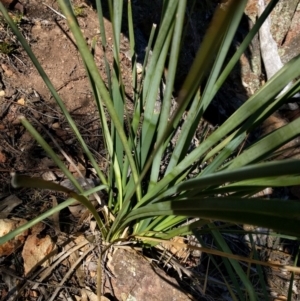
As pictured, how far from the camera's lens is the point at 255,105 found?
0.84 metres

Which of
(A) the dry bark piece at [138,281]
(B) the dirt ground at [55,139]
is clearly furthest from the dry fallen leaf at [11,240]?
(A) the dry bark piece at [138,281]

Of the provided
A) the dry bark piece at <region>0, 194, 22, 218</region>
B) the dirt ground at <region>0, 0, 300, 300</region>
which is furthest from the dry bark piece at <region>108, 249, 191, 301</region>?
the dry bark piece at <region>0, 194, 22, 218</region>

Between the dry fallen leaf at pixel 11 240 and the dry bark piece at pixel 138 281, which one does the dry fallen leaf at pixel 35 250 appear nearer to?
the dry fallen leaf at pixel 11 240

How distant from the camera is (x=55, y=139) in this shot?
1604 mm

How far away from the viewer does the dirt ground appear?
1246 millimetres

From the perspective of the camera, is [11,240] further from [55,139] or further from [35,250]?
[55,139]

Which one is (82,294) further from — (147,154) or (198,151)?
(198,151)

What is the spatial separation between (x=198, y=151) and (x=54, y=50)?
1125 mm

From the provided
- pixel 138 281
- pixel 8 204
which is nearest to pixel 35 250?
pixel 8 204

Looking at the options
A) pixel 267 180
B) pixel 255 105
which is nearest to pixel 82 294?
pixel 267 180

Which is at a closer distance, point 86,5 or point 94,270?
point 94,270

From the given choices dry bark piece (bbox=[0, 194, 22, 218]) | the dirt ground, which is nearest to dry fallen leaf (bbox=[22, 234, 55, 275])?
the dirt ground

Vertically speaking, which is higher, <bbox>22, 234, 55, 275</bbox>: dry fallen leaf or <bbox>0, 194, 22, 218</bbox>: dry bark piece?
<bbox>0, 194, 22, 218</bbox>: dry bark piece

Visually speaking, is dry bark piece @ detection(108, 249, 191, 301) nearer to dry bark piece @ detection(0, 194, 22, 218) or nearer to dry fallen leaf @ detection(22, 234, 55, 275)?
dry fallen leaf @ detection(22, 234, 55, 275)
